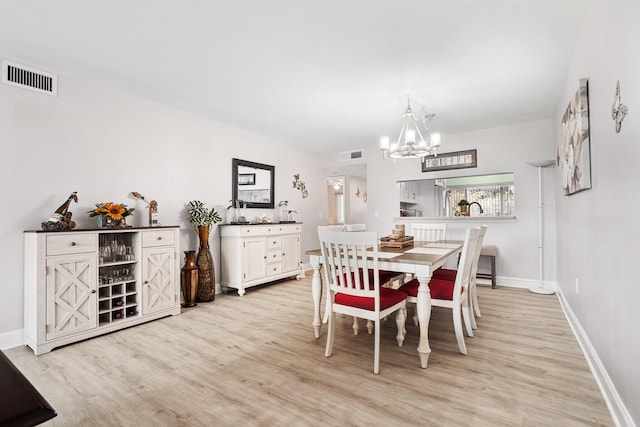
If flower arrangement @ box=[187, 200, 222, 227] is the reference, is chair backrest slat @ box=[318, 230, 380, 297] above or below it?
below

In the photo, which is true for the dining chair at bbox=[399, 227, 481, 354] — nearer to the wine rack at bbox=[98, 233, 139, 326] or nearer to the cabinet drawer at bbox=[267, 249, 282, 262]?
the cabinet drawer at bbox=[267, 249, 282, 262]

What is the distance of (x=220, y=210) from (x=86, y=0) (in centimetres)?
279

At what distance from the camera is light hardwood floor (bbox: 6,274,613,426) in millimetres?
1645

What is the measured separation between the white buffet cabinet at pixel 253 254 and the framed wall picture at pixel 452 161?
2.61 m

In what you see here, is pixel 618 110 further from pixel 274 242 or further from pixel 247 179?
pixel 247 179

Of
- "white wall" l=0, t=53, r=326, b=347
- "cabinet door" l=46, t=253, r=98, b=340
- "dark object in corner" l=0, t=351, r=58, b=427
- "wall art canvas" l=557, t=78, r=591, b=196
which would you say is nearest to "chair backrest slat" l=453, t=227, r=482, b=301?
"wall art canvas" l=557, t=78, r=591, b=196

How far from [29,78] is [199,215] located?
1958 mm

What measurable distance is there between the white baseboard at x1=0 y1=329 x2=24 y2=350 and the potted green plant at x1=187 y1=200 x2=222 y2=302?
162 cm

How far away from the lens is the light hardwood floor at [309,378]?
1645 mm

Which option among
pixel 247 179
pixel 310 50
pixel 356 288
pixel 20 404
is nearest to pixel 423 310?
pixel 356 288

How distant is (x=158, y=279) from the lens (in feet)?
10.6

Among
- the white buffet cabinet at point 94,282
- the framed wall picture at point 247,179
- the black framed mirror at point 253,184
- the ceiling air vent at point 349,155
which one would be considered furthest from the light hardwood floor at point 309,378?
the ceiling air vent at point 349,155

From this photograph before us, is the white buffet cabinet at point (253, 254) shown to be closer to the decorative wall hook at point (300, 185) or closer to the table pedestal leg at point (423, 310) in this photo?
the decorative wall hook at point (300, 185)

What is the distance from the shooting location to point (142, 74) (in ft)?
9.66
